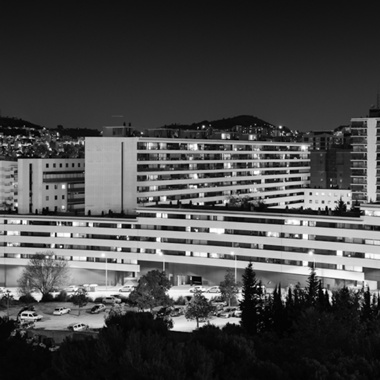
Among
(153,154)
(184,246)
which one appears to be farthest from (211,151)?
(184,246)

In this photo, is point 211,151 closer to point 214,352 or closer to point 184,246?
point 184,246

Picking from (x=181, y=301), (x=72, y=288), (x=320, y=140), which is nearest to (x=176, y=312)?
(x=181, y=301)

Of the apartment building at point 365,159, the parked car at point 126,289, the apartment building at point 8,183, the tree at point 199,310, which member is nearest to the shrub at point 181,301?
the parked car at point 126,289

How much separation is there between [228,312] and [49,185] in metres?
27.4

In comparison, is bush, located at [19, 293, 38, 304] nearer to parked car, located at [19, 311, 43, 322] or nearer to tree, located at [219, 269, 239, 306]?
parked car, located at [19, 311, 43, 322]

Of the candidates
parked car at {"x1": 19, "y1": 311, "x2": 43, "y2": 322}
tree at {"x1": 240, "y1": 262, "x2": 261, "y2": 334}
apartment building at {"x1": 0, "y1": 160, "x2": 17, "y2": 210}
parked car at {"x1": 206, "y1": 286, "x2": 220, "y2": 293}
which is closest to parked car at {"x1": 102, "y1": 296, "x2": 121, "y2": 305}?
parked car at {"x1": 19, "y1": 311, "x2": 43, "y2": 322}

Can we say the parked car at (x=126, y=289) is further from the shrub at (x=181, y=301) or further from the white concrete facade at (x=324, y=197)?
the white concrete facade at (x=324, y=197)

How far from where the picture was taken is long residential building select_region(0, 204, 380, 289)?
44719 mm

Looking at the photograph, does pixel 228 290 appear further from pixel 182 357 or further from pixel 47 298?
pixel 182 357

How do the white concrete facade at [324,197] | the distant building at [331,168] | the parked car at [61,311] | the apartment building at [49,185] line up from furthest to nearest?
the distant building at [331,168]
the white concrete facade at [324,197]
the apartment building at [49,185]
the parked car at [61,311]

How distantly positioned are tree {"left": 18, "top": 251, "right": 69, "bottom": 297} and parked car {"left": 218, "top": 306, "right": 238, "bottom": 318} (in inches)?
485

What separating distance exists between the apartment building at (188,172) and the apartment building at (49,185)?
218 inches

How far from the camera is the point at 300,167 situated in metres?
82.9

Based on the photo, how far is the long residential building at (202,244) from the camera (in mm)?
44719
